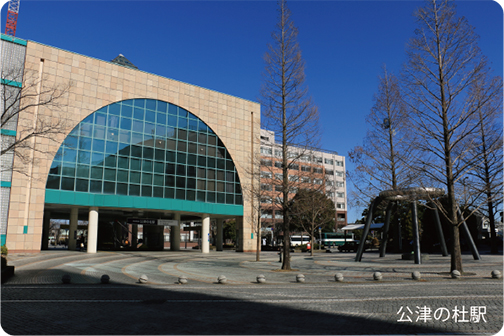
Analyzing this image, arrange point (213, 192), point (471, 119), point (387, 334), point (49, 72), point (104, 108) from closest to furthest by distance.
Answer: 1. point (387, 334)
2. point (471, 119)
3. point (49, 72)
4. point (104, 108)
5. point (213, 192)

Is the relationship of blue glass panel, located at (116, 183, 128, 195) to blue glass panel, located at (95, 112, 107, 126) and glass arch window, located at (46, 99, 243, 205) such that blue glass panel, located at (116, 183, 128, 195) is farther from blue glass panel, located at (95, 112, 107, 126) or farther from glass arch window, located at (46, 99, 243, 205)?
blue glass panel, located at (95, 112, 107, 126)

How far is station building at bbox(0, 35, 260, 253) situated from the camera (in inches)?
1390

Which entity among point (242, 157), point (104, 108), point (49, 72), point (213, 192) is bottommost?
point (213, 192)

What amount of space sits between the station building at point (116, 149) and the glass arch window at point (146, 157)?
0.36ft

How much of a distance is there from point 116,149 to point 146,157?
345 cm

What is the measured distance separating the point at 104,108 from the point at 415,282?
3599 centimetres

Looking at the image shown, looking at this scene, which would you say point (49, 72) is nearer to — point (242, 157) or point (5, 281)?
point (242, 157)

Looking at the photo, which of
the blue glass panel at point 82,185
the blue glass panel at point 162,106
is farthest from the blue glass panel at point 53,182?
the blue glass panel at point 162,106

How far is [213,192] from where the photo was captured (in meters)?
48.2

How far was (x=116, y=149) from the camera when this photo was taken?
4084 cm

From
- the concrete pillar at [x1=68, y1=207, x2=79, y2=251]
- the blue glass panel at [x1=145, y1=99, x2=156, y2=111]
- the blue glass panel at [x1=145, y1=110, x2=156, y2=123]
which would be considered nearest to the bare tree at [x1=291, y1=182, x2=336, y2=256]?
the blue glass panel at [x1=145, y1=110, x2=156, y2=123]

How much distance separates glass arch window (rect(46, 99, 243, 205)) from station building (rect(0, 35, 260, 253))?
0.11m

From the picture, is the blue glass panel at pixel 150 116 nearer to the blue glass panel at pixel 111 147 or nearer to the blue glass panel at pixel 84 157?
the blue glass panel at pixel 111 147

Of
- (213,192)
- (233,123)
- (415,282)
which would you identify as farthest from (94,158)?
(415,282)
